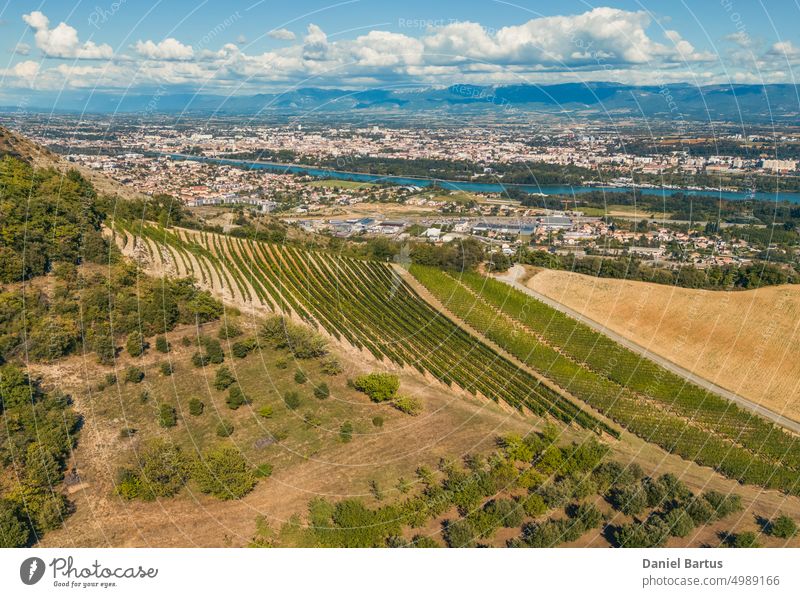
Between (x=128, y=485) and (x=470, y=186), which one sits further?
(x=470, y=186)

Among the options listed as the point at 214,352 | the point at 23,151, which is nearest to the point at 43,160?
the point at 23,151

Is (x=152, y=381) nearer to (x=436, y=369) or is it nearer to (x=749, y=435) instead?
(x=436, y=369)

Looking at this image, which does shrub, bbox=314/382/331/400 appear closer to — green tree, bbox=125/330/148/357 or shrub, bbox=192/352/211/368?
shrub, bbox=192/352/211/368

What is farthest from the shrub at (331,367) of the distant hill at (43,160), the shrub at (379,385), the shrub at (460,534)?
the distant hill at (43,160)

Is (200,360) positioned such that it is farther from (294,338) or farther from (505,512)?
(505,512)

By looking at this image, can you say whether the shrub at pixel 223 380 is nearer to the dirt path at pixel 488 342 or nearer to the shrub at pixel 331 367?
the shrub at pixel 331 367

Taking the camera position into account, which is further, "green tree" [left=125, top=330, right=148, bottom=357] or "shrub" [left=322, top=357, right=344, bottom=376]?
"green tree" [left=125, top=330, right=148, bottom=357]

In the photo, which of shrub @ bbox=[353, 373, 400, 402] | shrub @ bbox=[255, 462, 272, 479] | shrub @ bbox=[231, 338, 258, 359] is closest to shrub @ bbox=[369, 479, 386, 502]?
shrub @ bbox=[255, 462, 272, 479]
